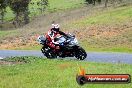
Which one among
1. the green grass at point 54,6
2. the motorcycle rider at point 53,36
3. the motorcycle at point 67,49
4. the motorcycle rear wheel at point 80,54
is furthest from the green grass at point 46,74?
the green grass at point 54,6

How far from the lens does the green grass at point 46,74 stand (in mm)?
13398

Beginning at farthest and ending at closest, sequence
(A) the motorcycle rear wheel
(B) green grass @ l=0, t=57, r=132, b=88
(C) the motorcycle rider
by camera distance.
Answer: (C) the motorcycle rider → (A) the motorcycle rear wheel → (B) green grass @ l=0, t=57, r=132, b=88

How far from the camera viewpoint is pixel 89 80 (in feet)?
27.4

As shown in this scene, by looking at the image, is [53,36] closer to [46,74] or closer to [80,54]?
[80,54]

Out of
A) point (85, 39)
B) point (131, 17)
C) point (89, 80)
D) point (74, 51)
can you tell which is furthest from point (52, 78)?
point (131, 17)

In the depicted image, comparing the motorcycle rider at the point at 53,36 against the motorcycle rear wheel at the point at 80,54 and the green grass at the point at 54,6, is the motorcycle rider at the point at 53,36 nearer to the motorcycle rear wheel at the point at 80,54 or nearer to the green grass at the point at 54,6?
the motorcycle rear wheel at the point at 80,54

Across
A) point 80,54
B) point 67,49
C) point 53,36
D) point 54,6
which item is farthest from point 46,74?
point 54,6

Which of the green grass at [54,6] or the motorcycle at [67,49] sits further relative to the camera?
the green grass at [54,6]

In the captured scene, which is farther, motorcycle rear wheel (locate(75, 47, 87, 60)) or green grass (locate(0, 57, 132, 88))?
motorcycle rear wheel (locate(75, 47, 87, 60))

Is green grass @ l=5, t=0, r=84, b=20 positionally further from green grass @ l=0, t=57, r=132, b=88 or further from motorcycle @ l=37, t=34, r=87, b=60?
green grass @ l=0, t=57, r=132, b=88

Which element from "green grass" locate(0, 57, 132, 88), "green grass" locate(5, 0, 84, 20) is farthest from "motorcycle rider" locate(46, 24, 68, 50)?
"green grass" locate(5, 0, 84, 20)

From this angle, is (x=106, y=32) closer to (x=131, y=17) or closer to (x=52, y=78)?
(x=131, y=17)

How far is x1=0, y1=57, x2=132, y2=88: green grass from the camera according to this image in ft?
44.0

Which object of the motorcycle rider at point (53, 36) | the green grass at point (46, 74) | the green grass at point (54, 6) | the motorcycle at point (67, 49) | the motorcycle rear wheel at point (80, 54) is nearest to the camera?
the green grass at point (46, 74)
